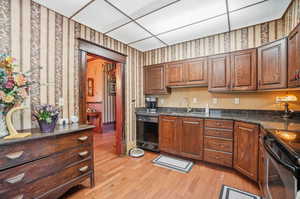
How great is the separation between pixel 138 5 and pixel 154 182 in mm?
2601

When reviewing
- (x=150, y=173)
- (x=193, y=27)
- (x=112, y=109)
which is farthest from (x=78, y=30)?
(x=112, y=109)

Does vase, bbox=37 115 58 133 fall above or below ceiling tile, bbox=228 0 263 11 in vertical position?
below

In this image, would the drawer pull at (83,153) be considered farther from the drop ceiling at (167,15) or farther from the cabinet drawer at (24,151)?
the drop ceiling at (167,15)

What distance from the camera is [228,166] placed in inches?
87.0

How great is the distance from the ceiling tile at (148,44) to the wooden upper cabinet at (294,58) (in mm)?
2160

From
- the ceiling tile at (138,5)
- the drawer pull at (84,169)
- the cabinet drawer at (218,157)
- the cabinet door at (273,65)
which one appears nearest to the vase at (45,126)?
the drawer pull at (84,169)

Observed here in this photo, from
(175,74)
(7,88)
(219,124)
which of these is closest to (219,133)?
(219,124)

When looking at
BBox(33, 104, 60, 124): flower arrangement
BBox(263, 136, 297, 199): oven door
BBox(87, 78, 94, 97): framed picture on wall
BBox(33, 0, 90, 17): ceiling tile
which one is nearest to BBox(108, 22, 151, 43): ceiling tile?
BBox(33, 0, 90, 17): ceiling tile

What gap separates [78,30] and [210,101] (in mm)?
→ 2926

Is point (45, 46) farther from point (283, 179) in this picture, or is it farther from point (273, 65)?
point (273, 65)

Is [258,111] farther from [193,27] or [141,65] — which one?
[141,65]

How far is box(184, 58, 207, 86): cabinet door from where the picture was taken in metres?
2.70

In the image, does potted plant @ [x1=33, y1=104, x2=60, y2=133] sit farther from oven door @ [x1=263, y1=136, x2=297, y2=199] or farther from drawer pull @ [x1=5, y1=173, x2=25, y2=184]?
oven door @ [x1=263, y1=136, x2=297, y2=199]

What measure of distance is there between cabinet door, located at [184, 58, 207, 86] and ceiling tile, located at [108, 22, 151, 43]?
111 cm
